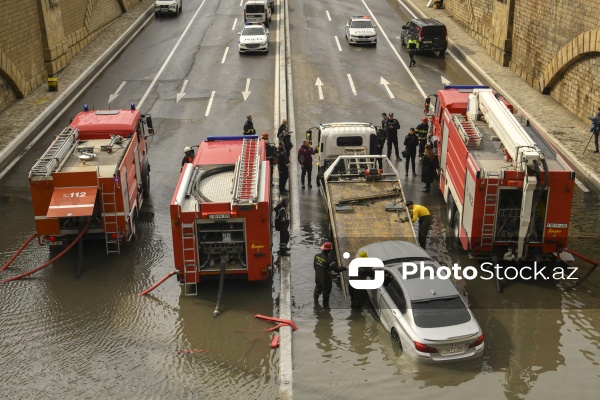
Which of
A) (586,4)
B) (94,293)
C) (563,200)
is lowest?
(94,293)

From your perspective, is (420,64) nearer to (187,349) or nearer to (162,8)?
(162,8)

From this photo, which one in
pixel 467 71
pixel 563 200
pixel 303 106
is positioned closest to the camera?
pixel 563 200

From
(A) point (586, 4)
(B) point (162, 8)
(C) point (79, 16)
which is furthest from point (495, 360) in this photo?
(B) point (162, 8)

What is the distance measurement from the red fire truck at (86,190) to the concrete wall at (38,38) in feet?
42.9

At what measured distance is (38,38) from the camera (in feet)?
121

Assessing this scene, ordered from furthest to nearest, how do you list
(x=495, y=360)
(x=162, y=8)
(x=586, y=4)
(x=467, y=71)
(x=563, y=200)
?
(x=162, y=8), (x=467, y=71), (x=586, y=4), (x=563, y=200), (x=495, y=360)

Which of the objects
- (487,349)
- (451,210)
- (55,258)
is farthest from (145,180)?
(487,349)

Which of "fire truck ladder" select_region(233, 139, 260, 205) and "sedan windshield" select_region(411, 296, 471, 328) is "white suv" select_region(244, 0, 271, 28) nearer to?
"fire truck ladder" select_region(233, 139, 260, 205)

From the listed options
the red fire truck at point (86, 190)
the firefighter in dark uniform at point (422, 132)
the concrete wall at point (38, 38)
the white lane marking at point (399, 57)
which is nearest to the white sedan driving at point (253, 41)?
the white lane marking at point (399, 57)

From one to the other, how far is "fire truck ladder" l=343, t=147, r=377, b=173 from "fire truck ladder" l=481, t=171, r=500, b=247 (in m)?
4.81

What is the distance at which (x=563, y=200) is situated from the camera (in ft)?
58.2

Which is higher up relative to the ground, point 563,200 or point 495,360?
point 563,200

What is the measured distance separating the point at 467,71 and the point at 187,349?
1127 inches

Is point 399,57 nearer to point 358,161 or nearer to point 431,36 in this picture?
point 431,36
